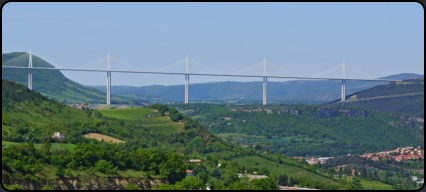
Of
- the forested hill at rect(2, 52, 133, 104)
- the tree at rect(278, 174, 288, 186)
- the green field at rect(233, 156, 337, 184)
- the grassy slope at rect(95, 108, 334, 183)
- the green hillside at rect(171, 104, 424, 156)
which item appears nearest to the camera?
the tree at rect(278, 174, 288, 186)

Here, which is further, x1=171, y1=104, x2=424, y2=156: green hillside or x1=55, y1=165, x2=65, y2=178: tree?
x1=171, y1=104, x2=424, y2=156: green hillside

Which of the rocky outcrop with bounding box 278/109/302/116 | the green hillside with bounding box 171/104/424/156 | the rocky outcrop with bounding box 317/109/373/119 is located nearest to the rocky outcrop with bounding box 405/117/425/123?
the green hillside with bounding box 171/104/424/156

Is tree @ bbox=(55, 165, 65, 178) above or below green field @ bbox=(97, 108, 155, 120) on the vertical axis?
below

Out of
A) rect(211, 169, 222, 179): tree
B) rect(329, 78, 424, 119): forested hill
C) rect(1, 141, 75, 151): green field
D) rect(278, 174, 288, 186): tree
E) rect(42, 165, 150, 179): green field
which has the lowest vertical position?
rect(278, 174, 288, 186): tree

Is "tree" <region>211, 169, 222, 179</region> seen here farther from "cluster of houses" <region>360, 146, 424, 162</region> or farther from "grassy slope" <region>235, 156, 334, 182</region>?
"cluster of houses" <region>360, 146, 424, 162</region>

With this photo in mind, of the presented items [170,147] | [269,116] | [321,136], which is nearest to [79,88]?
[269,116]

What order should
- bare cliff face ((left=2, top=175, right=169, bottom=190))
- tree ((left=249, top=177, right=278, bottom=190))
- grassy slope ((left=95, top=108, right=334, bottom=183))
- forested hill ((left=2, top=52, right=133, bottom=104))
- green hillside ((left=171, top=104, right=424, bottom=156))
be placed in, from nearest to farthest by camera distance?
1. bare cliff face ((left=2, top=175, right=169, bottom=190))
2. tree ((left=249, top=177, right=278, bottom=190))
3. grassy slope ((left=95, top=108, right=334, bottom=183))
4. green hillside ((left=171, top=104, right=424, bottom=156))
5. forested hill ((left=2, top=52, right=133, bottom=104))
